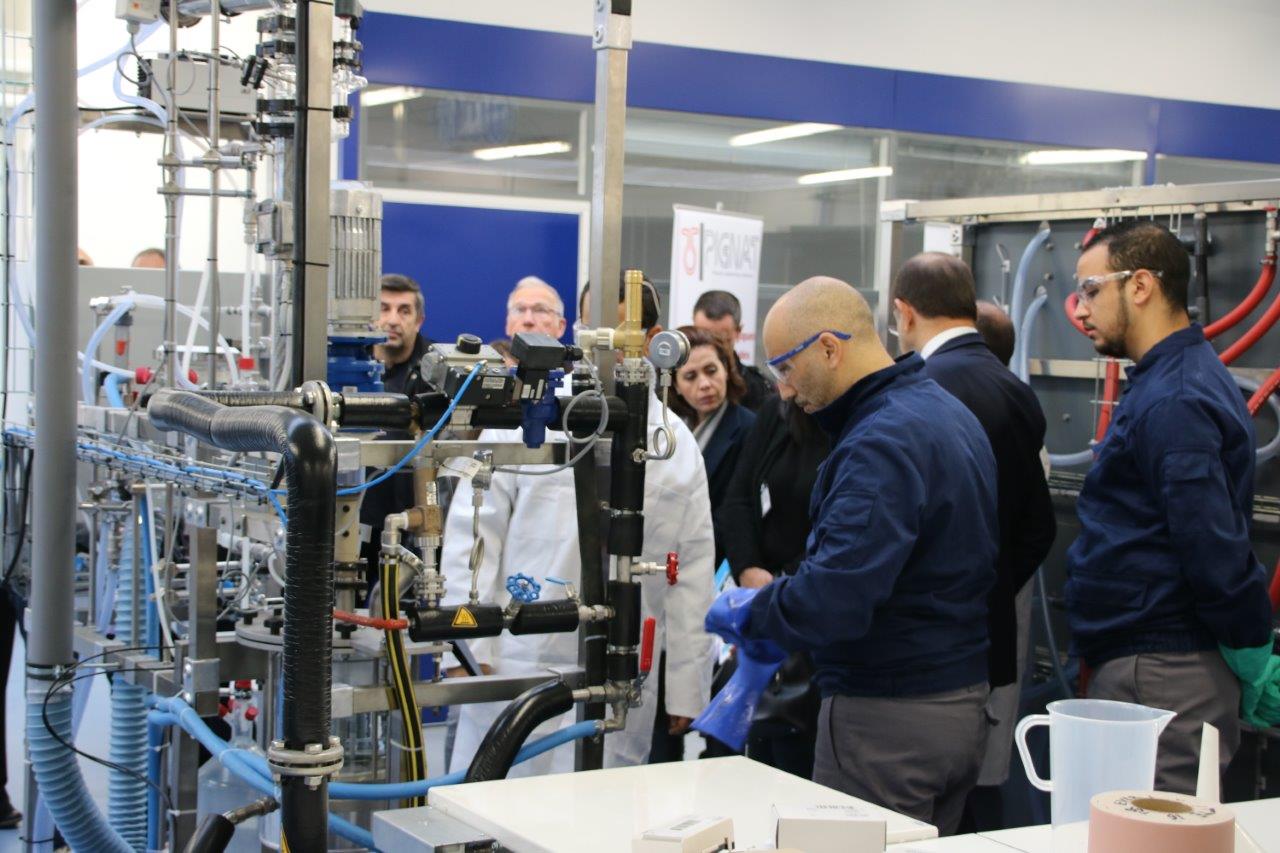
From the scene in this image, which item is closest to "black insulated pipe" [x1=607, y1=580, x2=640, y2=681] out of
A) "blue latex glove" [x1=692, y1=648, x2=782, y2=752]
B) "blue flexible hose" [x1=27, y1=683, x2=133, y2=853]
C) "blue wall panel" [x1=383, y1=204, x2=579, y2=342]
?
"blue latex glove" [x1=692, y1=648, x2=782, y2=752]

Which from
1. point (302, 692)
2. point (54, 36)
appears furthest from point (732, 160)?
point (302, 692)

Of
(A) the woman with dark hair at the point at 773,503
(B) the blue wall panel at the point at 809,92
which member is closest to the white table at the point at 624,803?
(A) the woman with dark hair at the point at 773,503

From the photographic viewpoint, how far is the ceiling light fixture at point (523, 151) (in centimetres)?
620

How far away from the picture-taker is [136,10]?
288 centimetres

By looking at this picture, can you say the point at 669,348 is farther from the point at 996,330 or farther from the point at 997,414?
the point at 996,330

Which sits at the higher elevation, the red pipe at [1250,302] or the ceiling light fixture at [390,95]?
the ceiling light fixture at [390,95]

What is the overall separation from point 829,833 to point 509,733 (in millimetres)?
817

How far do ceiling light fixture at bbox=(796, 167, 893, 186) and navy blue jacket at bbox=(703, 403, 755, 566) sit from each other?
3.64 metres

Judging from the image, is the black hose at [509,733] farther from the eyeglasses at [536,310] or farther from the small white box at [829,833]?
the eyeglasses at [536,310]

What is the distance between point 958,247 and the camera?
157 inches

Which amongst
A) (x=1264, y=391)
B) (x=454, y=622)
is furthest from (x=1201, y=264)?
(x=454, y=622)

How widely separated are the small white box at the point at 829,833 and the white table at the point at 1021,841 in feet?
0.42

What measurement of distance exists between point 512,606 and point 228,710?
43.0 inches

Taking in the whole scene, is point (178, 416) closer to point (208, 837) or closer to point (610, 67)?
point (208, 837)
